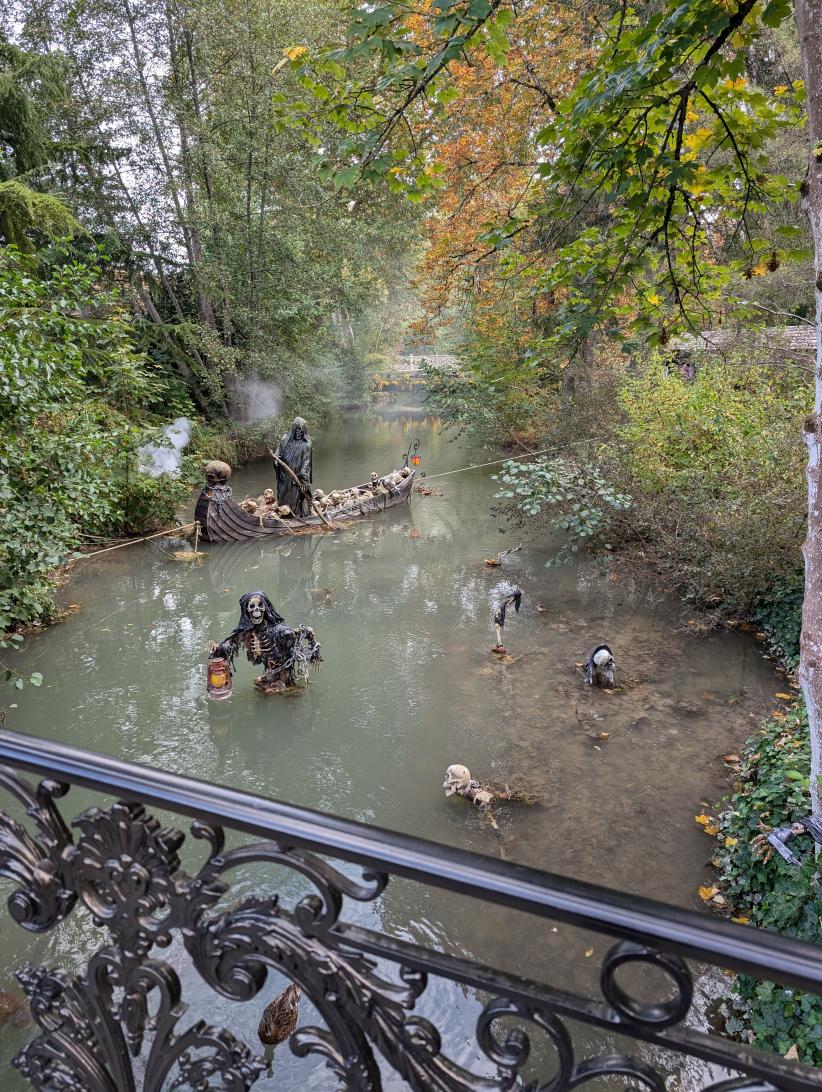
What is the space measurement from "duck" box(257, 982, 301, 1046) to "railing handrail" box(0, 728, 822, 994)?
2.48 m

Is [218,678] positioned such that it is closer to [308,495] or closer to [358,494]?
[308,495]

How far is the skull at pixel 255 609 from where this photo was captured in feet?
18.3

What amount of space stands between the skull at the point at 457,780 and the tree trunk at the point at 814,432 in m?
2.50

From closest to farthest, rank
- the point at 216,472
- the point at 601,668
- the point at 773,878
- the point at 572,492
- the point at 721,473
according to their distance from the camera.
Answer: the point at 773,878 → the point at 601,668 → the point at 721,473 → the point at 572,492 → the point at 216,472

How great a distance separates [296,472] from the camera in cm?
1160

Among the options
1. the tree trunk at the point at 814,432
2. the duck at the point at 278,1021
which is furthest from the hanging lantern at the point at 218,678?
the tree trunk at the point at 814,432

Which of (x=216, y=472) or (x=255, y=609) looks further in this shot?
(x=216, y=472)

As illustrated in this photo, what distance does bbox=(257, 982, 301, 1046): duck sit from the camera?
287 cm

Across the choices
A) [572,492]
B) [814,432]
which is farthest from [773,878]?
[572,492]

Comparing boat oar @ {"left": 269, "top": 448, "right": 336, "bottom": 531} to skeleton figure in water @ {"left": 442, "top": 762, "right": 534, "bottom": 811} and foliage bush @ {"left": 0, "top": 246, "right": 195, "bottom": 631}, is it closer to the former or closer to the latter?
foliage bush @ {"left": 0, "top": 246, "right": 195, "bottom": 631}

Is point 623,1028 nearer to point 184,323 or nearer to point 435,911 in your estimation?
point 435,911

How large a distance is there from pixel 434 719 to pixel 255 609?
189cm

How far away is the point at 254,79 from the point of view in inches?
508

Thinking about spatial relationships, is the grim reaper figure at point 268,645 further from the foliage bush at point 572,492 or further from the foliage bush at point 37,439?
the foliage bush at point 572,492
